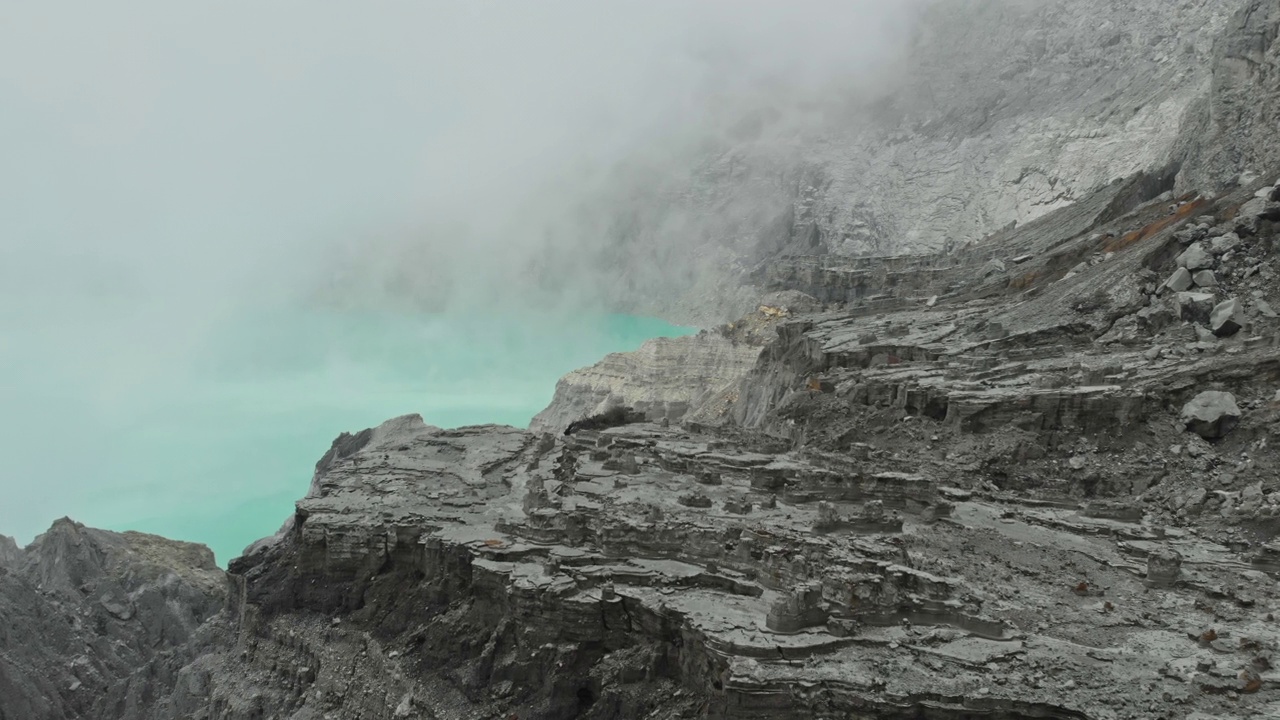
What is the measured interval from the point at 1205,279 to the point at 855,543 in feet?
69.9

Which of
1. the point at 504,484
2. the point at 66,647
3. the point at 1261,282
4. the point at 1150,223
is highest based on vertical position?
the point at 1150,223

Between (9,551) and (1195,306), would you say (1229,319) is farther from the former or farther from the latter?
(9,551)

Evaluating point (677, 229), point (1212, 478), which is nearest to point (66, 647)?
point (1212, 478)

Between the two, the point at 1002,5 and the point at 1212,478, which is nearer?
the point at 1212,478

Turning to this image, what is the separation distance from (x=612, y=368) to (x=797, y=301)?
1833 cm

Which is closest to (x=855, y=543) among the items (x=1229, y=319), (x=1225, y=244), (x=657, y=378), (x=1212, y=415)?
(x=1212, y=415)

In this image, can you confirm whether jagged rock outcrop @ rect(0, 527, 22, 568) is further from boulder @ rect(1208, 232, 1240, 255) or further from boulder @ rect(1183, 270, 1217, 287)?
boulder @ rect(1208, 232, 1240, 255)

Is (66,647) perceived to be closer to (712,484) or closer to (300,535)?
(300,535)

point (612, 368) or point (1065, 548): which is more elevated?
point (612, 368)

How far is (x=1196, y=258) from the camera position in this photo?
3309 cm

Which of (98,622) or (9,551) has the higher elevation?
(9,551)

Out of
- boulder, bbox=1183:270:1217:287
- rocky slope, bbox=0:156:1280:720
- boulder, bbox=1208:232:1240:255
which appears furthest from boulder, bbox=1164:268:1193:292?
boulder, bbox=1208:232:1240:255

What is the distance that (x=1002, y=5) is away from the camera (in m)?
101

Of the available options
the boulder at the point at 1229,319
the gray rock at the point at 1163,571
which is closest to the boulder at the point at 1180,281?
the boulder at the point at 1229,319
